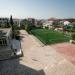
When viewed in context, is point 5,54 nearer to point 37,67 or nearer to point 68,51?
point 37,67

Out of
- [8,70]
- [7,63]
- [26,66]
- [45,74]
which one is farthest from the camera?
[7,63]

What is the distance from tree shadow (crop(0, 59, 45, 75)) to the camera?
12.9 meters

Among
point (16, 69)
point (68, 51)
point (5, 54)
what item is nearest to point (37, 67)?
point (16, 69)

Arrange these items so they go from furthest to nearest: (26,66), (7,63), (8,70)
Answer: (7,63) → (26,66) → (8,70)

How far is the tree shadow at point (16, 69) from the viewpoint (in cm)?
1287

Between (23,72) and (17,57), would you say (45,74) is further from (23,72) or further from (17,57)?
(17,57)

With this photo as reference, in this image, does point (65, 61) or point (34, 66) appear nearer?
point (34, 66)

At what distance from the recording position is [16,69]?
44.9 ft

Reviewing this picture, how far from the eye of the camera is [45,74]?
12625 millimetres

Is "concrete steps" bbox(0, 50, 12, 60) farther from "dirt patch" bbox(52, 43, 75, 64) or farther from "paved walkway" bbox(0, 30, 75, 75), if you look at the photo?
"dirt patch" bbox(52, 43, 75, 64)

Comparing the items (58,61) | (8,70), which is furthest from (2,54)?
(58,61)

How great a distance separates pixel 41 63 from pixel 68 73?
3950 millimetres

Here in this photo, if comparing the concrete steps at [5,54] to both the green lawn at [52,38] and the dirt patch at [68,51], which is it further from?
the green lawn at [52,38]

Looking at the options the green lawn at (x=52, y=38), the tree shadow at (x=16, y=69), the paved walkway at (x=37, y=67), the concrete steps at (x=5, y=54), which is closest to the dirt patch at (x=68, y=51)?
the paved walkway at (x=37, y=67)
